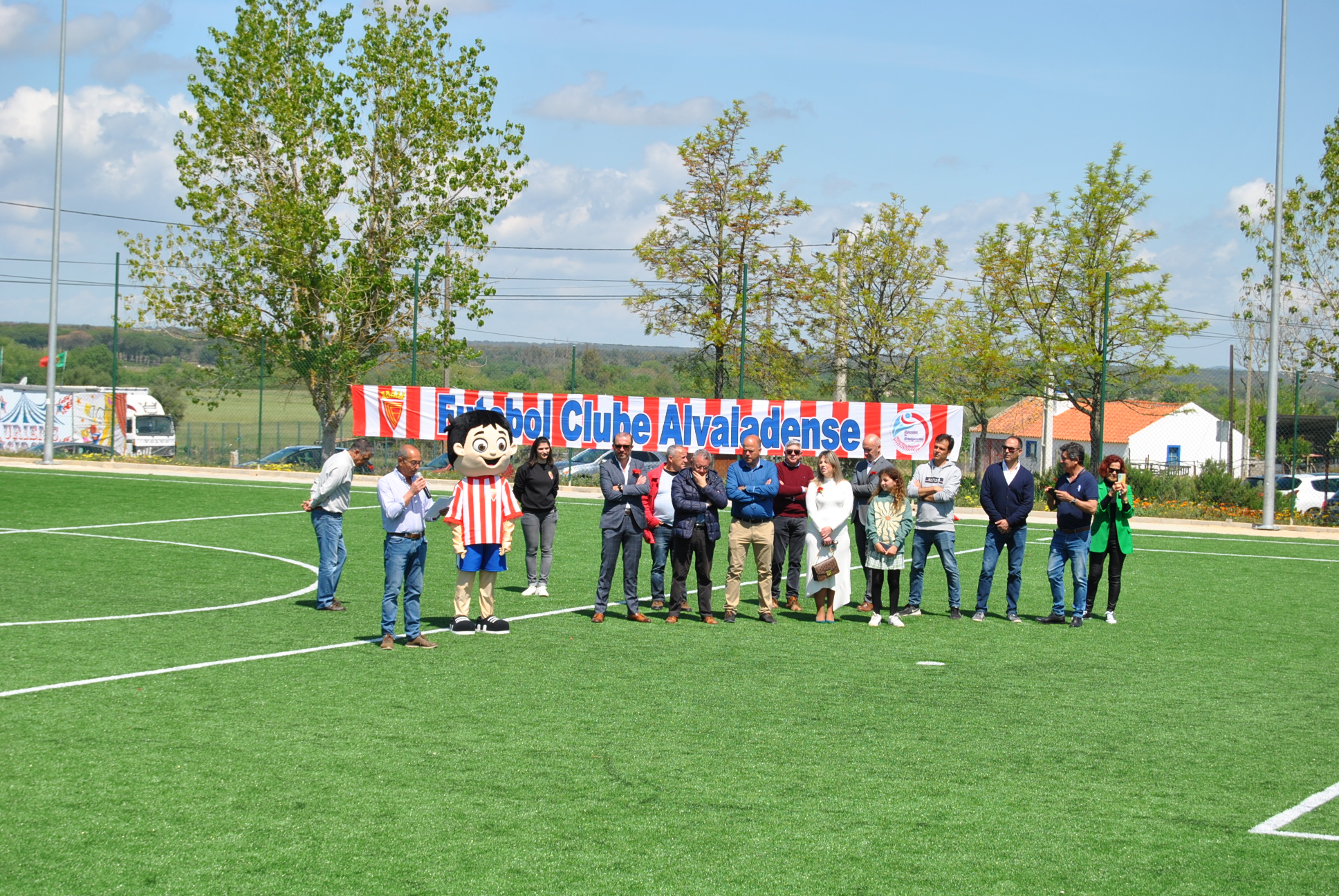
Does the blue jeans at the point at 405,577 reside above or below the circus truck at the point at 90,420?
below

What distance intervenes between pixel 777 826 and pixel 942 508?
23.9ft

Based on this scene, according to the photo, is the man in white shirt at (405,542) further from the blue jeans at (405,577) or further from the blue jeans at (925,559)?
the blue jeans at (925,559)

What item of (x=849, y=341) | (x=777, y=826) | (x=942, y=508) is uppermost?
(x=849, y=341)

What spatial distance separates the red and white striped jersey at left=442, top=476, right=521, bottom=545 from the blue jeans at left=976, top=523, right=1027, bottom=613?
5.20 metres

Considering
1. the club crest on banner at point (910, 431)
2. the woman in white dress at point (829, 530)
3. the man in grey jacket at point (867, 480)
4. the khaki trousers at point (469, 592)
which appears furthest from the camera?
the club crest on banner at point (910, 431)

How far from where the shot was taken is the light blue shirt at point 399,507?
10.5 meters

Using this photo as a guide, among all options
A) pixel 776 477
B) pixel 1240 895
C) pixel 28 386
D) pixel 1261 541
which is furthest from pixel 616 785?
pixel 28 386

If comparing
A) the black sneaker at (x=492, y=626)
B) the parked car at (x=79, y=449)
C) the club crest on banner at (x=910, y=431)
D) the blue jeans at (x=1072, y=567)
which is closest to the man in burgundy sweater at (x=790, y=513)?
the blue jeans at (x=1072, y=567)

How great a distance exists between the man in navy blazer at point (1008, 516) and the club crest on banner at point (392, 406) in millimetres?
21978

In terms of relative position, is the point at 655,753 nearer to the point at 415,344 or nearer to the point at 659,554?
the point at 659,554

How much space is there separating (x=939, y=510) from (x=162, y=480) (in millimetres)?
24326

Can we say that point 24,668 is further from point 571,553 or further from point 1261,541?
point 1261,541

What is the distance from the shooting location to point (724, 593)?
14984 mm

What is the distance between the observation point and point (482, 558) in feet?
36.7
